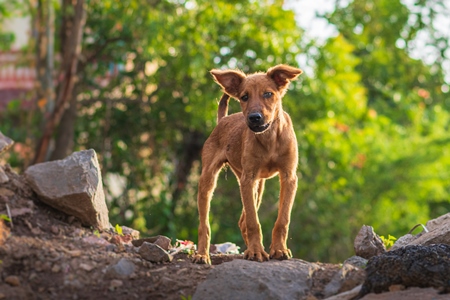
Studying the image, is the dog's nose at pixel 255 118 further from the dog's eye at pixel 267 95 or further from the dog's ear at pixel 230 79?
the dog's ear at pixel 230 79

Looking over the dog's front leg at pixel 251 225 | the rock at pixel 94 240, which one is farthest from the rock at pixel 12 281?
the dog's front leg at pixel 251 225

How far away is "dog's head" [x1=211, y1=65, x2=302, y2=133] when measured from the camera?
7840mm

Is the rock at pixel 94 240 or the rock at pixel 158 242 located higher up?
the rock at pixel 94 240

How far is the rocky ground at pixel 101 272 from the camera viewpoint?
22.8 ft

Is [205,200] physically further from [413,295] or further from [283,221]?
[413,295]

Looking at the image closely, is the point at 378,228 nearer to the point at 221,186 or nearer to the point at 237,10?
the point at 221,186

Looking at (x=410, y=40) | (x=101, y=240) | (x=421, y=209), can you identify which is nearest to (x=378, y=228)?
(x=421, y=209)

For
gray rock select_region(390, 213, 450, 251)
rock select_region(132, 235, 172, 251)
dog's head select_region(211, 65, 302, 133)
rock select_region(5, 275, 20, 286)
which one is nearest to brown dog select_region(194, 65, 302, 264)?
dog's head select_region(211, 65, 302, 133)

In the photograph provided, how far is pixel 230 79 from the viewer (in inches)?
335

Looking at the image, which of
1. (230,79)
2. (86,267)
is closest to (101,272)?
(86,267)

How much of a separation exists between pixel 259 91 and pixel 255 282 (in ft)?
6.44

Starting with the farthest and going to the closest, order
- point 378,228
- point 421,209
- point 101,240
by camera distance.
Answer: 1. point 421,209
2. point 378,228
3. point 101,240

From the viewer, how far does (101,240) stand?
26.3ft

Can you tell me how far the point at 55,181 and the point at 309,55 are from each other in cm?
1046
